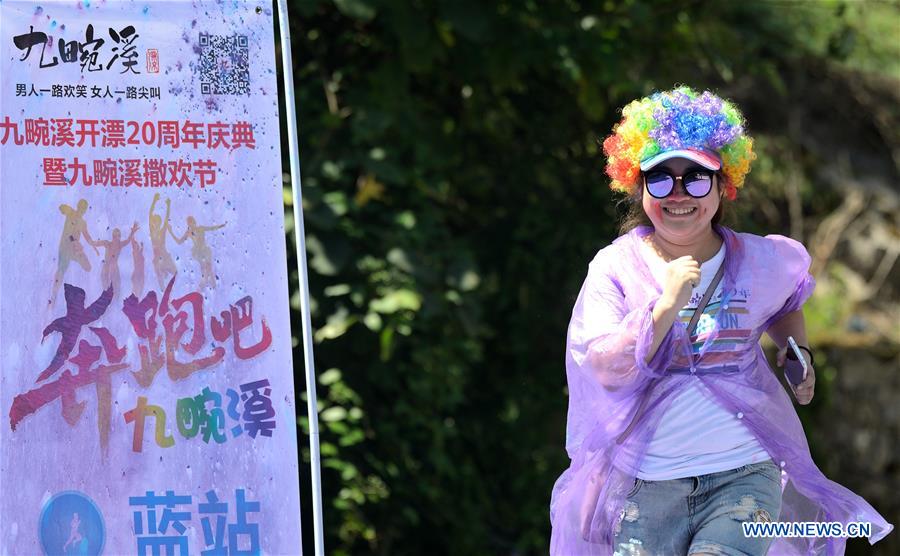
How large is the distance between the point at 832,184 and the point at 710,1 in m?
2.27

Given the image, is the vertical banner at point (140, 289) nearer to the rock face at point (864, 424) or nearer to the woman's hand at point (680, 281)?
the woman's hand at point (680, 281)

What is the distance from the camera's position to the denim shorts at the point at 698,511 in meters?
2.88

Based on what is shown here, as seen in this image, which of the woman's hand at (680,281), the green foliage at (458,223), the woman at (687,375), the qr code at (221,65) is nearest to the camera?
the woman's hand at (680,281)

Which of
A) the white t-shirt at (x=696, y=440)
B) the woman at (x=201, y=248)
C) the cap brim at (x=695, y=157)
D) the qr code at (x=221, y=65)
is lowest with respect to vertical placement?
the white t-shirt at (x=696, y=440)

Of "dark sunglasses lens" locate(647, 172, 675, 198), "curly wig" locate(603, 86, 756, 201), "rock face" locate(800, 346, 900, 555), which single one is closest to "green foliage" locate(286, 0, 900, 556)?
"rock face" locate(800, 346, 900, 555)

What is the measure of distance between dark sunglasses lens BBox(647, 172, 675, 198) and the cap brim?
0.10 ft

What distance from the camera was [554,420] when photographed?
21.0 feet

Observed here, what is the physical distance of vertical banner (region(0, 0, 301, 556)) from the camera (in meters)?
2.92

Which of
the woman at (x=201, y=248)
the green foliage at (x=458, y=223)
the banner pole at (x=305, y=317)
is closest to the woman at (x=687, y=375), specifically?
the banner pole at (x=305, y=317)

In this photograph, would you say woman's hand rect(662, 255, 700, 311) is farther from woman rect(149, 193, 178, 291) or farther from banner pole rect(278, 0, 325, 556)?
woman rect(149, 193, 178, 291)

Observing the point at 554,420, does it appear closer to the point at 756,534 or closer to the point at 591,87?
the point at 591,87

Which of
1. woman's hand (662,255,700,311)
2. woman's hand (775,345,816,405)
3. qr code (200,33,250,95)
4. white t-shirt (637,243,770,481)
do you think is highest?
qr code (200,33,250,95)

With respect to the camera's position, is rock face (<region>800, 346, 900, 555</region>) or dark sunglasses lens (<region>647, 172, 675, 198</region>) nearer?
dark sunglasses lens (<region>647, 172, 675, 198</region>)

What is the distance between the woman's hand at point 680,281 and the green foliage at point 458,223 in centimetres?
246
